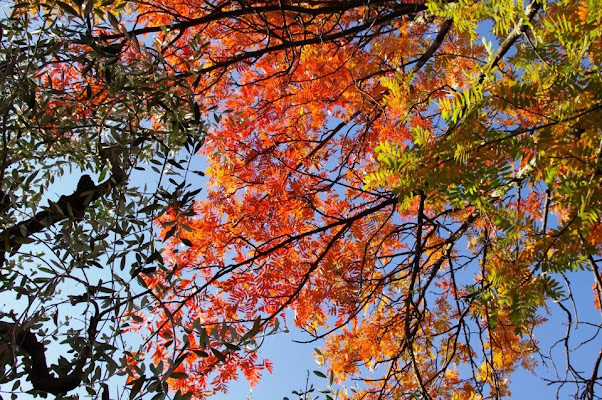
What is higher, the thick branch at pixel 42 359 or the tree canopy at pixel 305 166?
the tree canopy at pixel 305 166

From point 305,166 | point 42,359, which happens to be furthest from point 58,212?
point 305,166

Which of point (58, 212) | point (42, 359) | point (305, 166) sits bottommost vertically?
point (42, 359)

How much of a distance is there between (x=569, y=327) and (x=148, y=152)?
9.53 ft

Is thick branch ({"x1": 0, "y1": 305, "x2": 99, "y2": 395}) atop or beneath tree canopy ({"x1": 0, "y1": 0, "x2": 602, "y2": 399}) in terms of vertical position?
beneath

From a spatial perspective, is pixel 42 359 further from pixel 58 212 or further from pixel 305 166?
pixel 305 166

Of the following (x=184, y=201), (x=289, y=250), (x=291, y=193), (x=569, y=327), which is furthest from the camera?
(x=289, y=250)

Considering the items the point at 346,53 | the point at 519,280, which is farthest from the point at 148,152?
the point at 346,53

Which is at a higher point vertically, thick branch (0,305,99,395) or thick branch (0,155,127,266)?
thick branch (0,155,127,266)

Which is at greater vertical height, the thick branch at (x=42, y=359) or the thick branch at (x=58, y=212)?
the thick branch at (x=58, y=212)

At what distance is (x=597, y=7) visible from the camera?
167 centimetres

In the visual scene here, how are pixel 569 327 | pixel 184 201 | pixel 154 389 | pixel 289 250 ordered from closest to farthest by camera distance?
1. pixel 154 389
2. pixel 184 201
3. pixel 569 327
4. pixel 289 250

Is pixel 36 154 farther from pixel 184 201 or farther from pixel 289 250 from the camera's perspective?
pixel 289 250

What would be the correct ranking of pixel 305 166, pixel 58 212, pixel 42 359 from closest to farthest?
pixel 58 212
pixel 42 359
pixel 305 166

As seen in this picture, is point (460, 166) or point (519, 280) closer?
point (460, 166)
